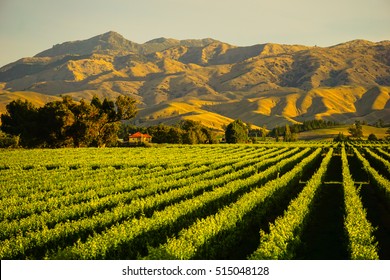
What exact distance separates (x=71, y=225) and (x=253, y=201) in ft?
34.3

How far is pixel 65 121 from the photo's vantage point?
84.9m

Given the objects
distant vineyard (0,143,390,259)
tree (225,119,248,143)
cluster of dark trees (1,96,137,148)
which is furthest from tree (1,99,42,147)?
tree (225,119,248,143)

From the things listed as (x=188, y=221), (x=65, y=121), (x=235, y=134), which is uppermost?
(x=65, y=121)

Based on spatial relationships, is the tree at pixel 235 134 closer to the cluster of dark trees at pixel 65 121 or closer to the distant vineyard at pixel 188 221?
the cluster of dark trees at pixel 65 121

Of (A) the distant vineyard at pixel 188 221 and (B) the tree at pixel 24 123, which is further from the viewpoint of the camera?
(B) the tree at pixel 24 123

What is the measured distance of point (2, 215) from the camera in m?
21.7

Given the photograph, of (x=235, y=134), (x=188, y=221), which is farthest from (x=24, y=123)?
(x=235, y=134)

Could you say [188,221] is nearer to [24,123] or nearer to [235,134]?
[24,123]

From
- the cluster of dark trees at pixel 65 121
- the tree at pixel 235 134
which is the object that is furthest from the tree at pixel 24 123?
the tree at pixel 235 134

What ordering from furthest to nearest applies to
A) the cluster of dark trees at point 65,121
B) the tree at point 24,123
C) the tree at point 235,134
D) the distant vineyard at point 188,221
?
the tree at point 235,134, the tree at point 24,123, the cluster of dark trees at point 65,121, the distant vineyard at point 188,221

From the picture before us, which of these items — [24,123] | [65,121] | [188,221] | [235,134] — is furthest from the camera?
[235,134]

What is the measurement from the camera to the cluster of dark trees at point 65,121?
86.9 m

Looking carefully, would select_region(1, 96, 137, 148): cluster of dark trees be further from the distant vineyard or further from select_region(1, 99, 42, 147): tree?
the distant vineyard
